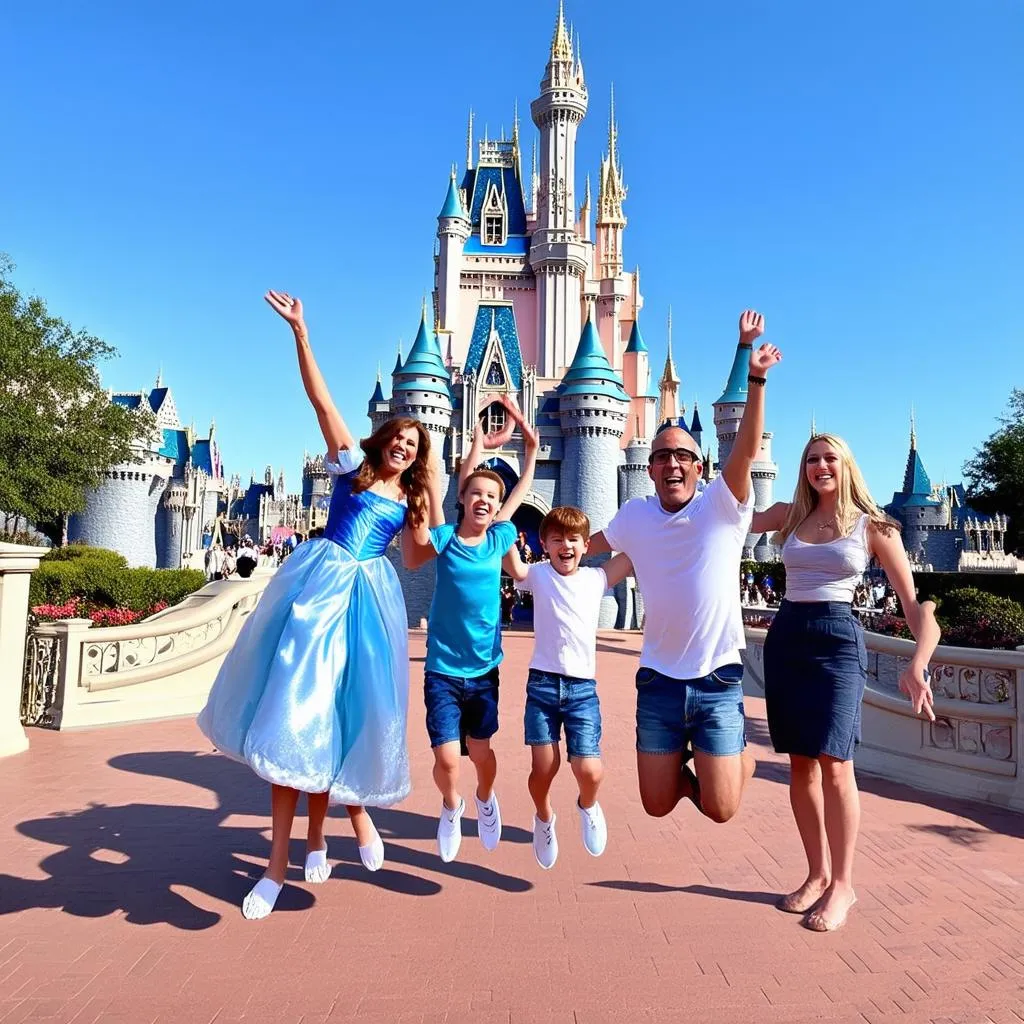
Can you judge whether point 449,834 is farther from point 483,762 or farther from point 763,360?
point 763,360

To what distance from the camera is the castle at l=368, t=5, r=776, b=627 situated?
30.2 meters

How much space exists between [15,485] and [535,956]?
22617 mm

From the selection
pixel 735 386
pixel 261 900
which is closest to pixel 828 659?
pixel 261 900

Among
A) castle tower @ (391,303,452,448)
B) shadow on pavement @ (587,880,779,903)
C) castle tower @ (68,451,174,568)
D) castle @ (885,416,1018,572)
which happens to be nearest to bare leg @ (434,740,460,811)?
shadow on pavement @ (587,880,779,903)

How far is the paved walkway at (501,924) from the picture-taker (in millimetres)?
2609

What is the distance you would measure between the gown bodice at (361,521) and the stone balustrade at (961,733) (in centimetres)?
400

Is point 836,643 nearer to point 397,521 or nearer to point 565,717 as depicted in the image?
point 565,717

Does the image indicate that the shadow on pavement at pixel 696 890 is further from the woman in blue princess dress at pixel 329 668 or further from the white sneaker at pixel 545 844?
the woman in blue princess dress at pixel 329 668

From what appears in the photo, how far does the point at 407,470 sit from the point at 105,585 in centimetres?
Result: 1079

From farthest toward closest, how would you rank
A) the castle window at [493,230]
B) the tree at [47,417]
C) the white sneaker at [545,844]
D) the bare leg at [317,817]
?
the castle window at [493,230] < the tree at [47,417] < the white sneaker at [545,844] < the bare leg at [317,817]

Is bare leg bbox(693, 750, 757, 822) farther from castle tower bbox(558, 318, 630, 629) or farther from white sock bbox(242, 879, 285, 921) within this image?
castle tower bbox(558, 318, 630, 629)

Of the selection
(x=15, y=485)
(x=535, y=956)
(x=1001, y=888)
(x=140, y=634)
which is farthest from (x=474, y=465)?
(x=15, y=485)

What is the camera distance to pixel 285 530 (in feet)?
162

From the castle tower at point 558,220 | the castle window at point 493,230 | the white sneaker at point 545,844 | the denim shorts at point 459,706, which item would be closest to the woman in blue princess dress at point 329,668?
the denim shorts at point 459,706
